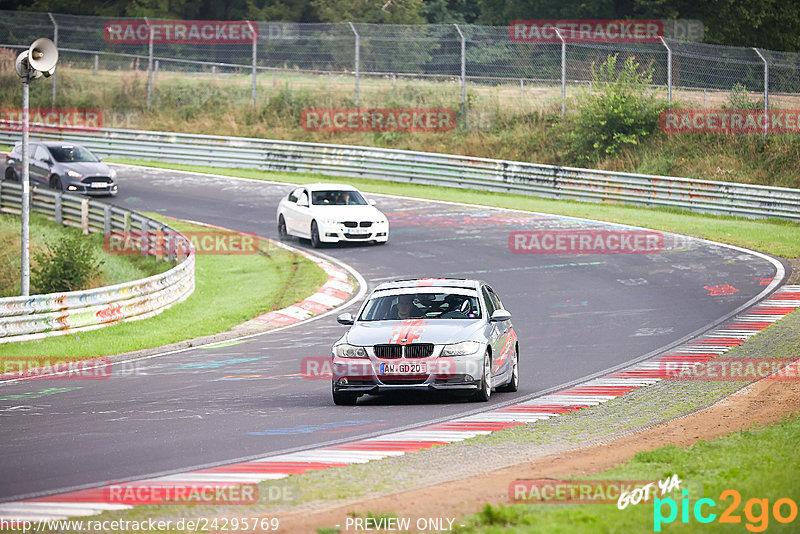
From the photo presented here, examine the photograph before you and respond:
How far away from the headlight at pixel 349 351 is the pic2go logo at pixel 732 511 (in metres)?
5.95

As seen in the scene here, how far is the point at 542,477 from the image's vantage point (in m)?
8.42

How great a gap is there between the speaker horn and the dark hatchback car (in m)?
16.9

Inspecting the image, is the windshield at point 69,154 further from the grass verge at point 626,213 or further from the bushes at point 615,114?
the bushes at point 615,114

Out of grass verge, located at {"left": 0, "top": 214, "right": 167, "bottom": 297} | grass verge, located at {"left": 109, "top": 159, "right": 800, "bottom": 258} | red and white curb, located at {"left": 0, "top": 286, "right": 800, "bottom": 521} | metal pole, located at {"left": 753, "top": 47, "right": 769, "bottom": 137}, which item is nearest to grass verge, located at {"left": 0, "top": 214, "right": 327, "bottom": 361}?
grass verge, located at {"left": 0, "top": 214, "right": 167, "bottom": 297}

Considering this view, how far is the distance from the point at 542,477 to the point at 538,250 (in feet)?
63.7

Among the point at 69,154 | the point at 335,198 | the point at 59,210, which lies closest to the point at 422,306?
the point at 335,198

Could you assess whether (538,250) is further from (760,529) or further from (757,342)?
(760,529)

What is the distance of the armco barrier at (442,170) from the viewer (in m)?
33.0

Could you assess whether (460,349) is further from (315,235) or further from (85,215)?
(85,215)

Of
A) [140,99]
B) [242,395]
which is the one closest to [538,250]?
[242,395]

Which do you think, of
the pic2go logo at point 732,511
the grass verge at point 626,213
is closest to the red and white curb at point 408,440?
the pic2go logo at point 732,511

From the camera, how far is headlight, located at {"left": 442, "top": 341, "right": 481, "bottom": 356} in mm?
12664

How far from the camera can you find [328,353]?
17.4 m

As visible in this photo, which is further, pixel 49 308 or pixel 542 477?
pixel 49 308
